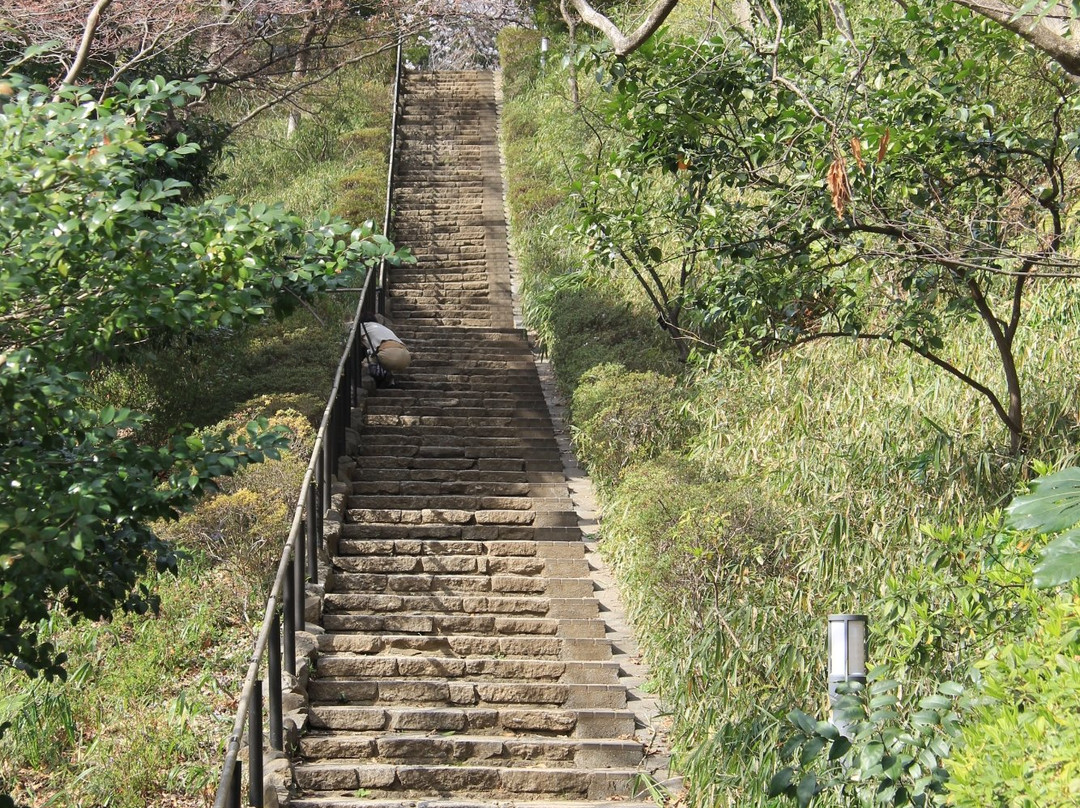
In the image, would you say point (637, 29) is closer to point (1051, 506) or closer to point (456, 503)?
point (1051, 506)

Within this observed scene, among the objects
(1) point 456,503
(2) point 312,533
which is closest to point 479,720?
Result: (2) point 312,533

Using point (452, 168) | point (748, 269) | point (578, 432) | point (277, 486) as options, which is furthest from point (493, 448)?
point (452, 168)

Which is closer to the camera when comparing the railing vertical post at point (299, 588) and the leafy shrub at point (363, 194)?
the railing vertical post at point (299, 588)

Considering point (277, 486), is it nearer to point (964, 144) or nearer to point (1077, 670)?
point (964, 144)

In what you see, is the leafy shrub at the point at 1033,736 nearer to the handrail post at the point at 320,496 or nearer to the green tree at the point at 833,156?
the green tree at the point at 833,156

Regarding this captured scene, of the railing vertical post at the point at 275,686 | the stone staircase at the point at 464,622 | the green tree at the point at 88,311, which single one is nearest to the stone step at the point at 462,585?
the stone staircase at the point at 464,622

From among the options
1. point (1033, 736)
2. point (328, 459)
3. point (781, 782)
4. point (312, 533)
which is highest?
point (1033, 736)

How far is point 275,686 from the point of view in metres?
6.62

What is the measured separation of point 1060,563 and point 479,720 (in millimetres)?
5608

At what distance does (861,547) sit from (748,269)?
212 cm

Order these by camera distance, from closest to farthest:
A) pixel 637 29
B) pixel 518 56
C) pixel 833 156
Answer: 1. pixel 637 29
2. pixel 833 156
3. pixel 518 56

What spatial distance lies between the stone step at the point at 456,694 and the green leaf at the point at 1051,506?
18.1 ft

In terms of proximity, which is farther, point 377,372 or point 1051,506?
point 377,372

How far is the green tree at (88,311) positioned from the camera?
3854 millimetres
